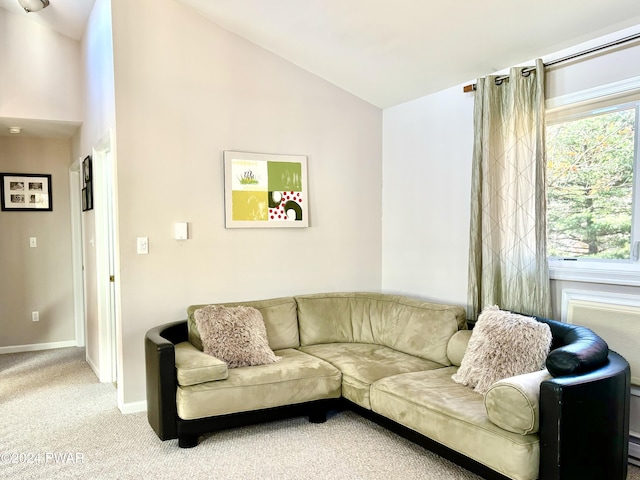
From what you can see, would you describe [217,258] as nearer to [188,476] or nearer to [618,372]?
[188,476]

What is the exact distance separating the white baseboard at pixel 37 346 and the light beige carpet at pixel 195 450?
1.73 m

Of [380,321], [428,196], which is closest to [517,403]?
[380,321]

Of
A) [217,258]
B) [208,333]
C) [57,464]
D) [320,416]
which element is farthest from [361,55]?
[57,464]

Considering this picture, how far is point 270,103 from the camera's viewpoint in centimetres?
391

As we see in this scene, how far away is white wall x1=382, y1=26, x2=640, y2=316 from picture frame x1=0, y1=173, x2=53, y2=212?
353 cm

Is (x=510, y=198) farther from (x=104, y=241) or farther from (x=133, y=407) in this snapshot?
(x=104, y=241)

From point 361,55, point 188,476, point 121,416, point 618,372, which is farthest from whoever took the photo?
point 361,55

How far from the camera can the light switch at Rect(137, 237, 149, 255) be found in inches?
134

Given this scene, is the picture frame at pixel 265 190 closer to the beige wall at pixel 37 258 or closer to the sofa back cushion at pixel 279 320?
the sofa back cushion at pixel 279 320


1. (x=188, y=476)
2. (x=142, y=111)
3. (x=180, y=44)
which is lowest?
(x=188, y=476)

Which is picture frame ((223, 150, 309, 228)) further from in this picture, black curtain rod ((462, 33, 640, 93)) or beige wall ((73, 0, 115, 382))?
black curtain rod ((462, 33, 640, 93))

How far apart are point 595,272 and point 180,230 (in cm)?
264

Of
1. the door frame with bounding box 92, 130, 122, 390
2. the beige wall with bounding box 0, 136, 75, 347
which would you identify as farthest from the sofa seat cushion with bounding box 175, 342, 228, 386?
Answer: the beige wall with bounding box 0, 136, 75, 347

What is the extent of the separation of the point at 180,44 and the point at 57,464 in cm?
274
